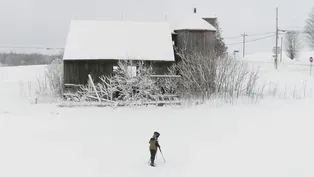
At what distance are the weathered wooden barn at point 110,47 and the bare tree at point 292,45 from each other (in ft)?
223

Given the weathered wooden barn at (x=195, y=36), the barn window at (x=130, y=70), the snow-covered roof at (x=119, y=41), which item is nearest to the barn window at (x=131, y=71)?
the barn window at (x=130, y=70)

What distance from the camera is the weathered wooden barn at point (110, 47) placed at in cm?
2895

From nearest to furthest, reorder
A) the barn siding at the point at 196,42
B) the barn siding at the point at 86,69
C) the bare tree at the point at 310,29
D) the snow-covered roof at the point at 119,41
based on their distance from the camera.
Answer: the barn siding at the point at 86,69 < the snow-covered roof at the point at 119,41 < the barn siding at the point at 196,42 < the bare tree at the point at 310,29

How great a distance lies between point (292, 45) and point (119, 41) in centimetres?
7554

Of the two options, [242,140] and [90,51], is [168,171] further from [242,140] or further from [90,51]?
[90,51]

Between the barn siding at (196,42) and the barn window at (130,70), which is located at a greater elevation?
the barn siding at (196,42)

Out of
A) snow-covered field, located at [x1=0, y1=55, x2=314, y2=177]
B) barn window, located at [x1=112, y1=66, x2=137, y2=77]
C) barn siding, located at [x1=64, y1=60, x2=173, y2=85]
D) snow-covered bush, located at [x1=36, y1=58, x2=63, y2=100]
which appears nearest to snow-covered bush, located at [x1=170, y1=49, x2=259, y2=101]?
barn window, located at [x1=112, y1=66, x2=137, y2=77]

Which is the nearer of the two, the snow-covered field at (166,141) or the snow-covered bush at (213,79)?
the snow-covered field at (166,141)

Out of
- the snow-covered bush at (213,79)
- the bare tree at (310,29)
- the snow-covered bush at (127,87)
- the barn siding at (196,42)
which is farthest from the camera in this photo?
the bare tree at (310,29)

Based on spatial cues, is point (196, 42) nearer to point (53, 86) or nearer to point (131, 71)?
point (131, 71)

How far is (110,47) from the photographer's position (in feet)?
98.1

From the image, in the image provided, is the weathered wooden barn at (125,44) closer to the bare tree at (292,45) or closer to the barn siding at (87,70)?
the barn siding at (87,70)

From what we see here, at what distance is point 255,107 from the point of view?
Answer: 2270 cm

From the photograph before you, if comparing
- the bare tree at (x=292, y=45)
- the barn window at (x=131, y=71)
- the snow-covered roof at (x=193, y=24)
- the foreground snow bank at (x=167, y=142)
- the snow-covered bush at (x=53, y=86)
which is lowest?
the foreground snow bank at (x=167, y=142)
